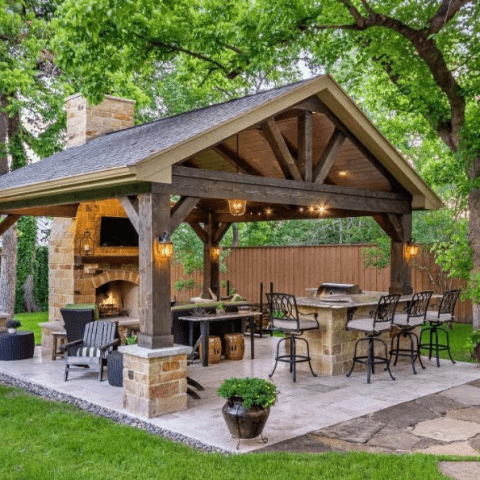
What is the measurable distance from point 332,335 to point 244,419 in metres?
3.58

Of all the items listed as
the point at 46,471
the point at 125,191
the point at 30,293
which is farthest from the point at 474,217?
the point at 30,293

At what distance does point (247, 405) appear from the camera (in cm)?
551

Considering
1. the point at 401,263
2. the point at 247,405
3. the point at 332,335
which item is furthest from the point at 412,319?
the point at 247,405

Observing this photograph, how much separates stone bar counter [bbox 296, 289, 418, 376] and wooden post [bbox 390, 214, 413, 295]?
4.56 feet

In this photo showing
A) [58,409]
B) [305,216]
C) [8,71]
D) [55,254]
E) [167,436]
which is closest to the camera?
[167,436]

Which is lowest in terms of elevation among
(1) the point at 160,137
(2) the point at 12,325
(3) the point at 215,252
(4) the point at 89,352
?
(4) the point at 89,352

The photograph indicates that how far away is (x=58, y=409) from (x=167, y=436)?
66.5 inches

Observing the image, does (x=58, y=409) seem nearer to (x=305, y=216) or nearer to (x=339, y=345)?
(x=339, y=345)

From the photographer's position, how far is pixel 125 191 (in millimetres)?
7047

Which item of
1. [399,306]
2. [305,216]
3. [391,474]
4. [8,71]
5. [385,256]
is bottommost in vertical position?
[391,474]

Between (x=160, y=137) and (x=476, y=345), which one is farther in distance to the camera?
(x=476, y=345)

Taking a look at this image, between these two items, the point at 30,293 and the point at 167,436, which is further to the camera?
the point at 30,293

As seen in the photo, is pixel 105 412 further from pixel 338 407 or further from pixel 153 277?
pixel 338 407

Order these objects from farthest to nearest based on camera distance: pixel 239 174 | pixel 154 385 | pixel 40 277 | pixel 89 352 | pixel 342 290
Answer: pixel 40 277, pixel 342 290, pixel 89 352, pixel 239 174, pixel 154 385
